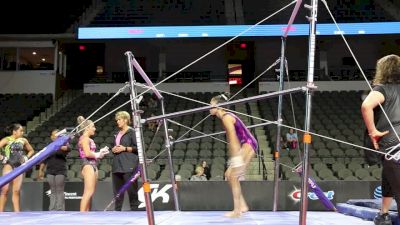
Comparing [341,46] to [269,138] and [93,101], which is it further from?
[93,101]

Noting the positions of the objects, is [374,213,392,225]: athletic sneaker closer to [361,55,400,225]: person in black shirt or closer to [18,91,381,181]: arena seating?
[361,55,400,225]: person in black shirt

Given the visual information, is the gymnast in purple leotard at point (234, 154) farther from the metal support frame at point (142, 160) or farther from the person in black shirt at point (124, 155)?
the person in black shirt at point (124, 155)

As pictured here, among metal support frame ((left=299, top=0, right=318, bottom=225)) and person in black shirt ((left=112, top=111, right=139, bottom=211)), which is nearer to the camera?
metal support frame ((left=299, top=0, right=318, bottom=225))

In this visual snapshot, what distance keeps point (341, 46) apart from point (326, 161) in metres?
9.79

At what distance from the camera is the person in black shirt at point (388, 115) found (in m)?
3.34

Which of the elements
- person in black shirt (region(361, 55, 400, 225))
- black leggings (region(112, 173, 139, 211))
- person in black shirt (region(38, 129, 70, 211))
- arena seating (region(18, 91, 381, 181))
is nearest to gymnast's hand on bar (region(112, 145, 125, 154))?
black leggings (region(112, 173, 139, 211))

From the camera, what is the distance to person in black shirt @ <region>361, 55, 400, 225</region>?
3.34 metres

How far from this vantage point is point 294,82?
18.0 m

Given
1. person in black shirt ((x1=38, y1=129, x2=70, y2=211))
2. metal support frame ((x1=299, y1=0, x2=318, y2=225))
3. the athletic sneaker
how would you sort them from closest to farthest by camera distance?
metal support frame ((x1=299, y1=0, x2=318, y2=225))
the athletic sneaker
person in black shirt ((x1=38, y1=129, x2=70, y2=211))

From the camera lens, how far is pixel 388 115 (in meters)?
3.44

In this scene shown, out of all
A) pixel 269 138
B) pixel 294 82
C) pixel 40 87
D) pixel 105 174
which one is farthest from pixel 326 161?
pixel 40 87

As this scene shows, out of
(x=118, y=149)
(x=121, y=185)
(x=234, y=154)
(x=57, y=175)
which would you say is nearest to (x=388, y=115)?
(x=234, y=154)

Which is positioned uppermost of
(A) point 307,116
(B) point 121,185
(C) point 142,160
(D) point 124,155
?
(A) point 307,116

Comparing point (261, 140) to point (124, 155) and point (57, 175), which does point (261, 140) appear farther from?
point (124, 155)
